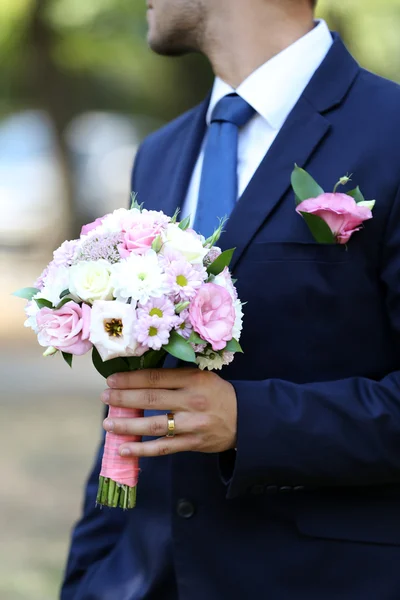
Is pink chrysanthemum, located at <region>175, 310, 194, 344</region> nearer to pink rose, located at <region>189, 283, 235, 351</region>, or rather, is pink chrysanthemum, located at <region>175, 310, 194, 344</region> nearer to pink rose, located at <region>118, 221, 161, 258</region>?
pink rose, located at <region>189, 283, 235, 351</region>

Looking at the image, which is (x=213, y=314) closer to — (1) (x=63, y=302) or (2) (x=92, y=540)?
(1) (x=63, y=302)

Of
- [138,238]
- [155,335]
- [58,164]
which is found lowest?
[155,335]

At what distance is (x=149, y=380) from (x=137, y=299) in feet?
0.73

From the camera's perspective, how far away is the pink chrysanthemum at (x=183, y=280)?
2.16 m

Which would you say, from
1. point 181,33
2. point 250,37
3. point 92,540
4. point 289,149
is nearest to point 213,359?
point 289,149

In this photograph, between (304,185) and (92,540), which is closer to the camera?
(304,185)

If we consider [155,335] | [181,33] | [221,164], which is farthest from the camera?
[181,33]

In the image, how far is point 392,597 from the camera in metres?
2.54

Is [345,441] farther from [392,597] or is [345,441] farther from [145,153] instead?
[145,153]

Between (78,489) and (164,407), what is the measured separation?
22.3ft

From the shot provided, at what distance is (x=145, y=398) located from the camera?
88.5 inches

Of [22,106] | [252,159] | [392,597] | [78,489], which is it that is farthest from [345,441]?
[22,106]

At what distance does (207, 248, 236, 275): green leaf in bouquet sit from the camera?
2.28m

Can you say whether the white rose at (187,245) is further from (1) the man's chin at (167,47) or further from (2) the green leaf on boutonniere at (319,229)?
(1) the man's chin at (167,47)
